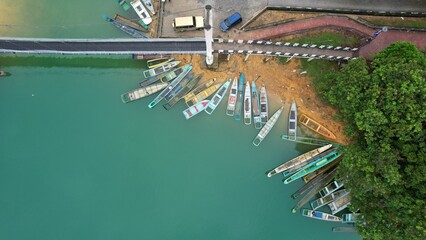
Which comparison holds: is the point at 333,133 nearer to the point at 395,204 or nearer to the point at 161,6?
the point at 395,204

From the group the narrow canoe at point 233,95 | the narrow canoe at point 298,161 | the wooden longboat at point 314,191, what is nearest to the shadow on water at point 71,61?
the narrow canoe at point 233,95

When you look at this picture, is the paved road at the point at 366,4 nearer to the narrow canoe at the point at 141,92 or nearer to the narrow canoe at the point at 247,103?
the narrow canoe at the point at 247,103

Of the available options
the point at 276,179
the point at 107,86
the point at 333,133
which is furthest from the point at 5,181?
the point at 333,133

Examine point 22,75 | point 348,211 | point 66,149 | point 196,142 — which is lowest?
point 348,211

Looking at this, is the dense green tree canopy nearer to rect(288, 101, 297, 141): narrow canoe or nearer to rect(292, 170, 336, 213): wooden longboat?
rect(292, 170, 336, 213): wooden longboat

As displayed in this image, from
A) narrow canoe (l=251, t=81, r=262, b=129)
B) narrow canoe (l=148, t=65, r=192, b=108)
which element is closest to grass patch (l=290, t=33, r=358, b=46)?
narrow canoe (l=251, t=81, r=262, b=129)

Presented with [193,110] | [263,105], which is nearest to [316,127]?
[263,105]
